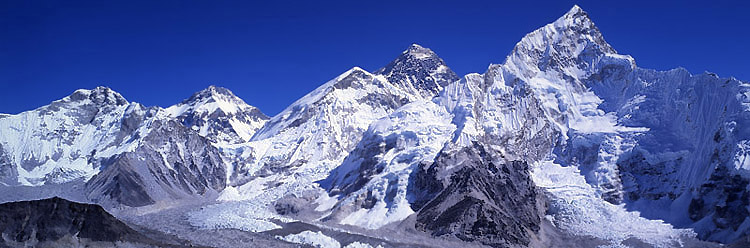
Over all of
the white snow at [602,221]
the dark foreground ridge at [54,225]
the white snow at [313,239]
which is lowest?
the dark foreground ridge at [54,225]

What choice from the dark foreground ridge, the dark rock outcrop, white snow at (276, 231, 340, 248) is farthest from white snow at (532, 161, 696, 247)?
the dark foreground ridge

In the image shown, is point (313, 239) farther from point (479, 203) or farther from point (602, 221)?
point (602, 221)

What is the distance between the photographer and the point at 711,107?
19488cm

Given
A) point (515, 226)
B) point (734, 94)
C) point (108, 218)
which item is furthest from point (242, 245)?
point (734, 94)

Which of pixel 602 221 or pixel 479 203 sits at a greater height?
A: pixel 602 221

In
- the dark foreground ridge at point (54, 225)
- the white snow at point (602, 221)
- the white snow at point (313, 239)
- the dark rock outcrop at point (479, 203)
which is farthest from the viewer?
the white snow at point (602, 221)

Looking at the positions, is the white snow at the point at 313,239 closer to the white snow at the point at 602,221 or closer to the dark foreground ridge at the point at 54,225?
the dark foreground ridge at the point at 54,225

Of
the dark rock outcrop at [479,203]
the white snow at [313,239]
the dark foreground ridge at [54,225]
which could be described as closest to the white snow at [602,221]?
the dark rock outcrop at [479,203]

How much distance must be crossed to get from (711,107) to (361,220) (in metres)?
103

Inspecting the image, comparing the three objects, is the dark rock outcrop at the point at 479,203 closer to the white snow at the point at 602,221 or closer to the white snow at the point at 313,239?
the white snow at the point at 602,221

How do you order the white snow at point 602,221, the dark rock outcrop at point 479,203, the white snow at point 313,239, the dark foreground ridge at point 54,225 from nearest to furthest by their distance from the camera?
1. the dark foreground ridge at point 54,225
2. the white snow at point 313,239
3. the dark rock outcrop at point 479,203
4. the white snow at point 602,221

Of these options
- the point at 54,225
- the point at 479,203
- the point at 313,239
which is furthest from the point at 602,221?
the point at 54,225

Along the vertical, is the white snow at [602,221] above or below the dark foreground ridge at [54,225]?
above

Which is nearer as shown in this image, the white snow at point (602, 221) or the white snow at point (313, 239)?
the white snow at point (313, 239)
